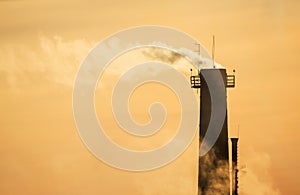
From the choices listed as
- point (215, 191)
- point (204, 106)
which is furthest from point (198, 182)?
point (204, 106)

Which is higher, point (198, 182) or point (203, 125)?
point (203, 125)

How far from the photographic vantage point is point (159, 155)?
1329cm

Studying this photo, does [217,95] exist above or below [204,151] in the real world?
above

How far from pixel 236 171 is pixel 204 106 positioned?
130 cm

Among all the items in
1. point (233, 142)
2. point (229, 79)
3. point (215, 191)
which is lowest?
point (215, 191)

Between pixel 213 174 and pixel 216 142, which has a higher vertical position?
pixel 216 142

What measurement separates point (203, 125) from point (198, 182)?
95 centimetres

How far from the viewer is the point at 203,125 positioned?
1355 cm

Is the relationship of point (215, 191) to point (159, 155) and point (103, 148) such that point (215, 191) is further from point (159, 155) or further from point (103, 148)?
point (103, 148)

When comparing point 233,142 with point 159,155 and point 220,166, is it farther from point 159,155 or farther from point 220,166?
point 159,155

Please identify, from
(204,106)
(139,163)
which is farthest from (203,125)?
(139,163)

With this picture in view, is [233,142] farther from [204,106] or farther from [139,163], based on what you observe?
[139,163]

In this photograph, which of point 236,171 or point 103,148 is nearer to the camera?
point 103,148

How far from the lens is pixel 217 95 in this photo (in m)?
13.7
